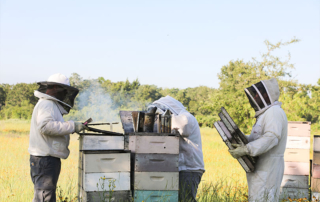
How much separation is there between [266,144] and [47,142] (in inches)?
111

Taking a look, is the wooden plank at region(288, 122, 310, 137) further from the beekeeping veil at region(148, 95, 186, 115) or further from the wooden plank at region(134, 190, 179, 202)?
the wooden plank at region(134, 190, 179, 202)

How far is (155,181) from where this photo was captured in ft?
12.7

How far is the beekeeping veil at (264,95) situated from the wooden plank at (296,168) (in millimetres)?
2210

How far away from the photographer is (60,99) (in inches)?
168

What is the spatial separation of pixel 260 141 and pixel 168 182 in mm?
1303

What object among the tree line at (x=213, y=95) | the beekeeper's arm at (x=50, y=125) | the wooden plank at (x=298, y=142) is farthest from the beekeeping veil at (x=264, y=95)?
the tree line at (x=213, y=95)

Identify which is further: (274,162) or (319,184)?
(319,184)

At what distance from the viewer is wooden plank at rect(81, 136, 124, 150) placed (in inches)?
156

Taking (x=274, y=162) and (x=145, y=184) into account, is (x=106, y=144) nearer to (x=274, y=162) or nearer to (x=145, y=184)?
(x=145, y=184)

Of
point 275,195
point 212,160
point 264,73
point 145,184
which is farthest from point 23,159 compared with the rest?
point 264,73

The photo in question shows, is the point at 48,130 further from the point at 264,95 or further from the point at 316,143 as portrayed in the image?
the point at 316,143

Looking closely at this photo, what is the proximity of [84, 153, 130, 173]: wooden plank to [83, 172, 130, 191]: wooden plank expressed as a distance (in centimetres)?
5

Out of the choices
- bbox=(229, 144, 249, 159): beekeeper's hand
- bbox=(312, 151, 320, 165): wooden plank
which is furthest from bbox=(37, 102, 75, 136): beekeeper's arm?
bbox=(312, 151, 320, 165): wooden plank

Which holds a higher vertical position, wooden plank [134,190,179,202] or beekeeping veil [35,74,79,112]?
beekeeping veil [35,74,79,112]
